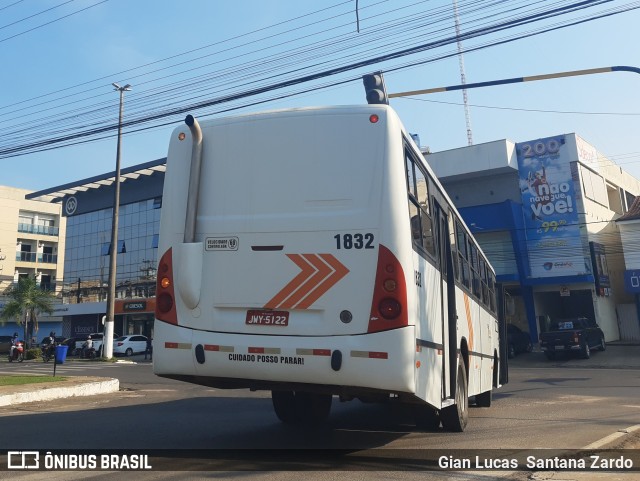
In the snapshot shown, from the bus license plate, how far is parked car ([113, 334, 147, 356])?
123ft

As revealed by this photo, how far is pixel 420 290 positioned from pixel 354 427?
3.84 m

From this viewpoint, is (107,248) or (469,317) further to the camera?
(107,248)

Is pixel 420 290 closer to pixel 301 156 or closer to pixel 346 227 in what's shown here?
pixel 346 227

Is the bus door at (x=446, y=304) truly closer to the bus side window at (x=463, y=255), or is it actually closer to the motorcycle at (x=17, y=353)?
the bus side window at (x=463, y=255)

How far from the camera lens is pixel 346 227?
599 centimetres

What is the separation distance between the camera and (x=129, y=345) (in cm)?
4128

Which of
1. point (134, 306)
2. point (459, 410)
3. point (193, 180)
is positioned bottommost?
point (459, 410)

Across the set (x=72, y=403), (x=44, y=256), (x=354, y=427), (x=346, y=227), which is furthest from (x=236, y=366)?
(x=44, y=256)

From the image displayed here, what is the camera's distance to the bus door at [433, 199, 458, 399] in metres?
7.23

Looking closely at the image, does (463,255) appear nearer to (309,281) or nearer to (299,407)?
(299,407)

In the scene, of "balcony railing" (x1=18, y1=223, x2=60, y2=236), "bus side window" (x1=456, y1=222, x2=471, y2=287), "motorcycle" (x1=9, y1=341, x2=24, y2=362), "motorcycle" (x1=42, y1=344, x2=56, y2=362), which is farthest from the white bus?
"balcony railing" (x1=18, y1=223, x2=60, y2=236)

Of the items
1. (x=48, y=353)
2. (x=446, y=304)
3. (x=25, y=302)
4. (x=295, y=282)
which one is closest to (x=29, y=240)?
(x=25, y=302)

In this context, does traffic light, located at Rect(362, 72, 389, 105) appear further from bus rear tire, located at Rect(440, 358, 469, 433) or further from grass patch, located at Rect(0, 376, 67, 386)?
grass patch, located at Rect(0, 376, 67, 386)

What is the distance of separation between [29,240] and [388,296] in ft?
242
